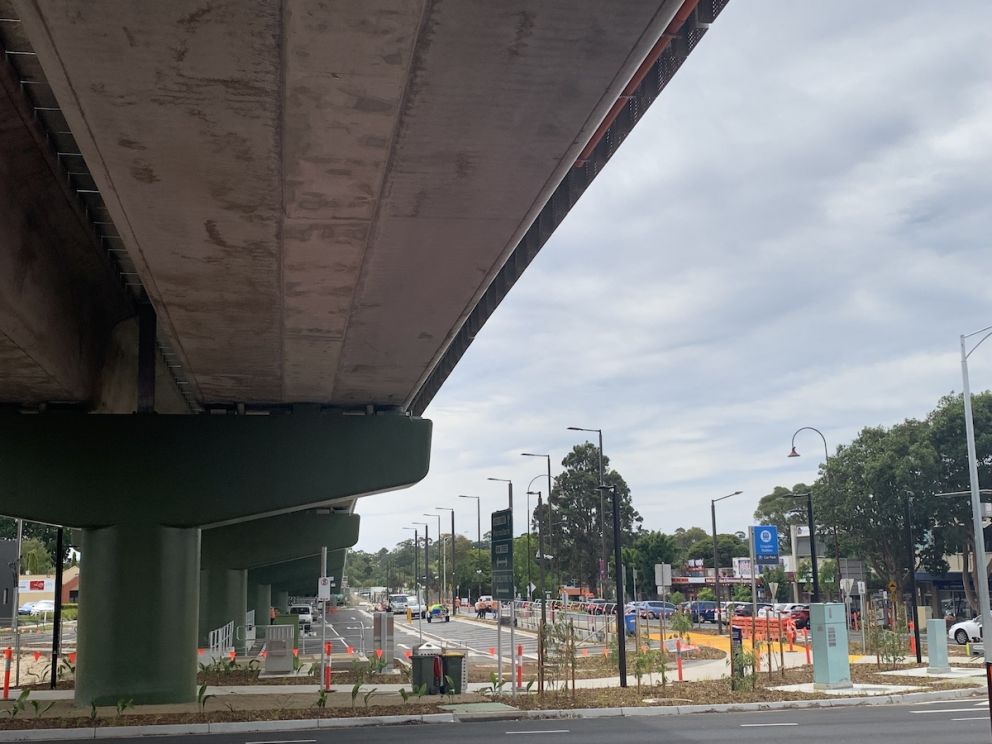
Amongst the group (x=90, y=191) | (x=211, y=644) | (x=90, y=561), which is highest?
(x=90, y=191)

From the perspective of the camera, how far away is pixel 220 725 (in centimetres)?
1784

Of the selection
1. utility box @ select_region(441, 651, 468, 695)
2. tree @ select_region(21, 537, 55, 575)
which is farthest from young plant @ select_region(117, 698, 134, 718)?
tree @ select_region(21, 537, 55, 575)

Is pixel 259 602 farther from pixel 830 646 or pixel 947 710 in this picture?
pixel 947 710

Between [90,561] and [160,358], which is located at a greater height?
[160,358]

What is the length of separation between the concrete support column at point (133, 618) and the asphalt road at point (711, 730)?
2.40m

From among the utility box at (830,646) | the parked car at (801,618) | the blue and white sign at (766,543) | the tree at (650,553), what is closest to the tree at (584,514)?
the tree at (650,553)

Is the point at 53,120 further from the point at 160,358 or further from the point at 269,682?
the point at 269,682

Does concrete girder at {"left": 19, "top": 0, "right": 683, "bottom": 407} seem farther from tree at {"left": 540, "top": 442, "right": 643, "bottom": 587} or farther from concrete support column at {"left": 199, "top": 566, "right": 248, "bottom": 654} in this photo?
tree at {"left": 540, "top": 442, "right": 643, "bottom": 587}

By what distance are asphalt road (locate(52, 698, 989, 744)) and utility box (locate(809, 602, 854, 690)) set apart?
9.99 feet

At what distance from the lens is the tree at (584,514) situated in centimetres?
11006

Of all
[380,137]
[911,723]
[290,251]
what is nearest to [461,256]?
[290,251]

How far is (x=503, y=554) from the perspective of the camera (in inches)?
872

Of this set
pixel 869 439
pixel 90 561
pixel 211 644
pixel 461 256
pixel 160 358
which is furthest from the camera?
pixel 869 439

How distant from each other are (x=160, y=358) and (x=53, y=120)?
1201 cm
